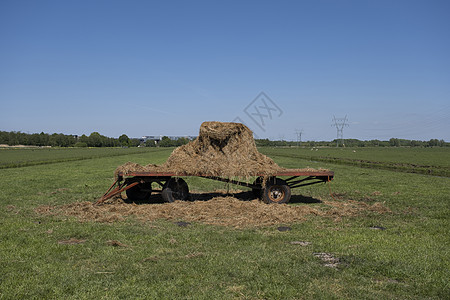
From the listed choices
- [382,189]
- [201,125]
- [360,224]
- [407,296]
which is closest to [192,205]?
[201,125]

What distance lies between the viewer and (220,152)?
Result: 532 inches

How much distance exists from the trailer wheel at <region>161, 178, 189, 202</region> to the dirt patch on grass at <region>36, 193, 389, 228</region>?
35cm

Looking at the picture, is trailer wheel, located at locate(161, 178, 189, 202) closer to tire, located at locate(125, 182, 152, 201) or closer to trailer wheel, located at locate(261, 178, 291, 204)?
tire, located at locate(125, 182, 152, 201)

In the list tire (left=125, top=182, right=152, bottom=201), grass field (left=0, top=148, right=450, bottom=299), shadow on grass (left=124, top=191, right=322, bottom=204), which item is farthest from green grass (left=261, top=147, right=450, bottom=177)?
tire (left=125, top=182, right=152, bottom=201)

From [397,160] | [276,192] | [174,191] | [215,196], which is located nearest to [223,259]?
[174,191]

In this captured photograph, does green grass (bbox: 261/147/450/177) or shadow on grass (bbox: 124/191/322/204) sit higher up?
green grass (bbox: 261/147/450/177)

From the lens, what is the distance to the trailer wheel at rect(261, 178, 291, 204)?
12469mm

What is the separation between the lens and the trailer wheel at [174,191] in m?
12.4

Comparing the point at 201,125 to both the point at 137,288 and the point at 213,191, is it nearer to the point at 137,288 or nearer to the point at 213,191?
the point at 213,191

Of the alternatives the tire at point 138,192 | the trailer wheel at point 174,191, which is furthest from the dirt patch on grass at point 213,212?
the tire at point 138,192

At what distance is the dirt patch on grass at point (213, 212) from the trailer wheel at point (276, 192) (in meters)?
0.44

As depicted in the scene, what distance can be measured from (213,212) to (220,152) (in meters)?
3.17

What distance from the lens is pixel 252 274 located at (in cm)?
575

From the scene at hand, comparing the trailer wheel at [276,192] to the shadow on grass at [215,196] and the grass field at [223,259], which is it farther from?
the grass field at [223,259]
